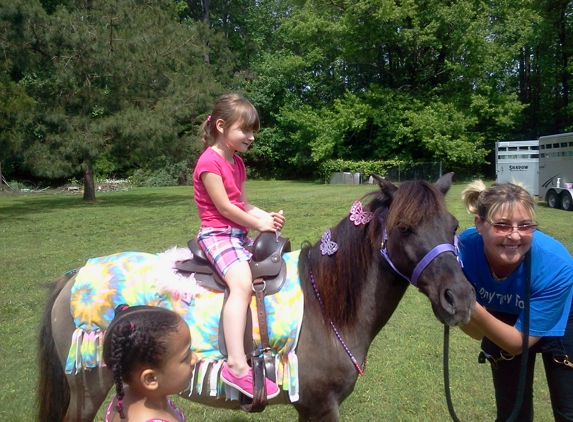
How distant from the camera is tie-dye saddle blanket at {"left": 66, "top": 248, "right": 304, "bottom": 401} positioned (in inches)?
99.7

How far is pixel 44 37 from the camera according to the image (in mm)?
18594

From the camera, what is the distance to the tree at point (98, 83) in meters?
18.6

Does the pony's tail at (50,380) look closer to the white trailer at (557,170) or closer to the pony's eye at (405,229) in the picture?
the pony's eye at (405,229)

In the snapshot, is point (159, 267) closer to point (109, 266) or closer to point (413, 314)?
point (109, 266)

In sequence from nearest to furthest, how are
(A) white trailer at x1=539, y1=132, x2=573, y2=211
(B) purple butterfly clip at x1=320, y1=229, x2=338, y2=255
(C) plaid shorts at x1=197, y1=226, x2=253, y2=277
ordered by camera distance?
1. (C) plaid shorts at x1=197, y1=226, x2=253, y2=277
2. (B) purple butterfly clip at x1=320, y1=229, x2=338, y2=255
3. (A) white trailer at x1=539, y1=132, x2=573, y2=211

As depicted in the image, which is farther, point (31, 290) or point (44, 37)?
point (44, 37)

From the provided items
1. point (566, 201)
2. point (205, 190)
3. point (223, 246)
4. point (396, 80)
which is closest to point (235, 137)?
point (205, 190)

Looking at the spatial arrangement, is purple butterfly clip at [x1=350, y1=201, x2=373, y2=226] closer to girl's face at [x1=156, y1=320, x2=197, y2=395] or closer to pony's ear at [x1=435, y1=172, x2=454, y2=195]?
pony's ear at [x1=435, y1=172, x2=454, y2=195]

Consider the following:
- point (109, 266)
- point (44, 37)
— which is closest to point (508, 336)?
point (109, 266)

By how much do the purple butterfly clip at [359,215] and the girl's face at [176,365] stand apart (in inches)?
48.3

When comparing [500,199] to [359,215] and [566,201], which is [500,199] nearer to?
[359,215]

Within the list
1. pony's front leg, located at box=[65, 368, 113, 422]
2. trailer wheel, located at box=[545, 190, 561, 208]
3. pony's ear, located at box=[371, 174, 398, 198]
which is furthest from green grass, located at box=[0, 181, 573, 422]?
trailer wheel, located at box=[545, 190, 561, 208]

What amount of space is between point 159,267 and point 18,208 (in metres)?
20.4

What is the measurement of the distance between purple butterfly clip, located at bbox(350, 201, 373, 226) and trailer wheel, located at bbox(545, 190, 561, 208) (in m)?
17.5
